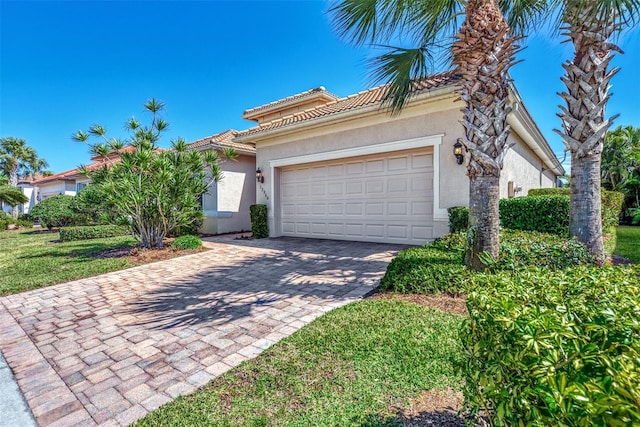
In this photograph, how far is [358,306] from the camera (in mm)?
4406

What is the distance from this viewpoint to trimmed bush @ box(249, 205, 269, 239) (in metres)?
12.2

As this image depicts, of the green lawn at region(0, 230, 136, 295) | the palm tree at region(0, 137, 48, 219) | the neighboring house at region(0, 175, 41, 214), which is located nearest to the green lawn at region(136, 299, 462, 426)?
the green lawn at region(0, 230, 136, 295)

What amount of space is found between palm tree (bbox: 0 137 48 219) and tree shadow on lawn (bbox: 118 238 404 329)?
138 feet

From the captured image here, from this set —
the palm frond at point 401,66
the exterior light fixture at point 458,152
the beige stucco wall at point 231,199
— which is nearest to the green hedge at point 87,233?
the beige stucco wall at point 231,199

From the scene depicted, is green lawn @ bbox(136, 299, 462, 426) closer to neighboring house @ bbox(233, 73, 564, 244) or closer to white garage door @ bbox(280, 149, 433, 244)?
neighboring house @ bbox(233, 73, 564, 244)

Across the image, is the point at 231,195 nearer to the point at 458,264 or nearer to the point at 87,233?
the point at 87,233

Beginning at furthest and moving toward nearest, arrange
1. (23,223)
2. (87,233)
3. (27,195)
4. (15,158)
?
(15,158) → (27,195) → (23,223) → (87,233)

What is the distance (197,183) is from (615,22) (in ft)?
34.2

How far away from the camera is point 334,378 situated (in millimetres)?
2725

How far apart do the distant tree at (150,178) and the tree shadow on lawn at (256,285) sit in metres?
1.83

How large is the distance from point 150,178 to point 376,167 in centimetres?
696

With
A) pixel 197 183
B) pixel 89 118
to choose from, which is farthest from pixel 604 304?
pixel 89 118

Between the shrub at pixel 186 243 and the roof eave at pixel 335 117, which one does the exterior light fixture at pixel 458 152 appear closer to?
the roof eave at pixel 335 117

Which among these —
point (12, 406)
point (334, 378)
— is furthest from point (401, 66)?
point (12, 406)
